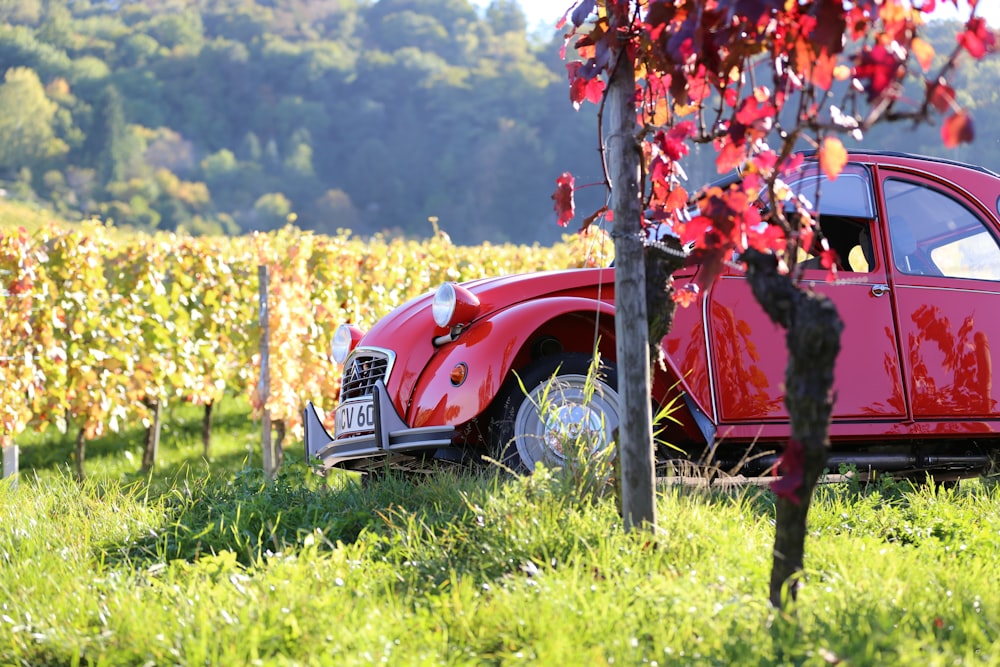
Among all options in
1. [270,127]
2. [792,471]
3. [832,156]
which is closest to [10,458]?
[792,471]

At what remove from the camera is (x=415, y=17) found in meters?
78.9

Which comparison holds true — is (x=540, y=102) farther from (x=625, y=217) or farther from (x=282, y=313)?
(x=625, y=217)

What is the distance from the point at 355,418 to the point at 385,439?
1.15 feet

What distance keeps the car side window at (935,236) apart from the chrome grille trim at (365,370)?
8.38ft

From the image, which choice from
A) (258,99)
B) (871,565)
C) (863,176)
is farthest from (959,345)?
(258,99)

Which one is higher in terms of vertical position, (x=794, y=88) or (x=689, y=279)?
(x=794, y=88)

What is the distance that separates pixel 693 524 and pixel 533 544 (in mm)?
575

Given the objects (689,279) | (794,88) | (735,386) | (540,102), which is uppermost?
(540,102)

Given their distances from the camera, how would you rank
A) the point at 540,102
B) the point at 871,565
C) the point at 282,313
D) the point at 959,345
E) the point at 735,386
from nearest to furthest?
1. the point at 871,565
2. the point at 735,386
3. the point at 959,345
4. the point at 282,313
5. the point at 540,102

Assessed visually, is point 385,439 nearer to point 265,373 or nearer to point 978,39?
point 978,39

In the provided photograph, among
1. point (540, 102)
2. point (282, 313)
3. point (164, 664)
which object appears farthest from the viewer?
point (540, 102)

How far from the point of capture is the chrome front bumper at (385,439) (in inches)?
172

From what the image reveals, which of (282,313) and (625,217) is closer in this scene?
(625,217)

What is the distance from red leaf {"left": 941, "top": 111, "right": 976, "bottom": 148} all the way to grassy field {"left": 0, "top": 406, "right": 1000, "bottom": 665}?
1.13m
